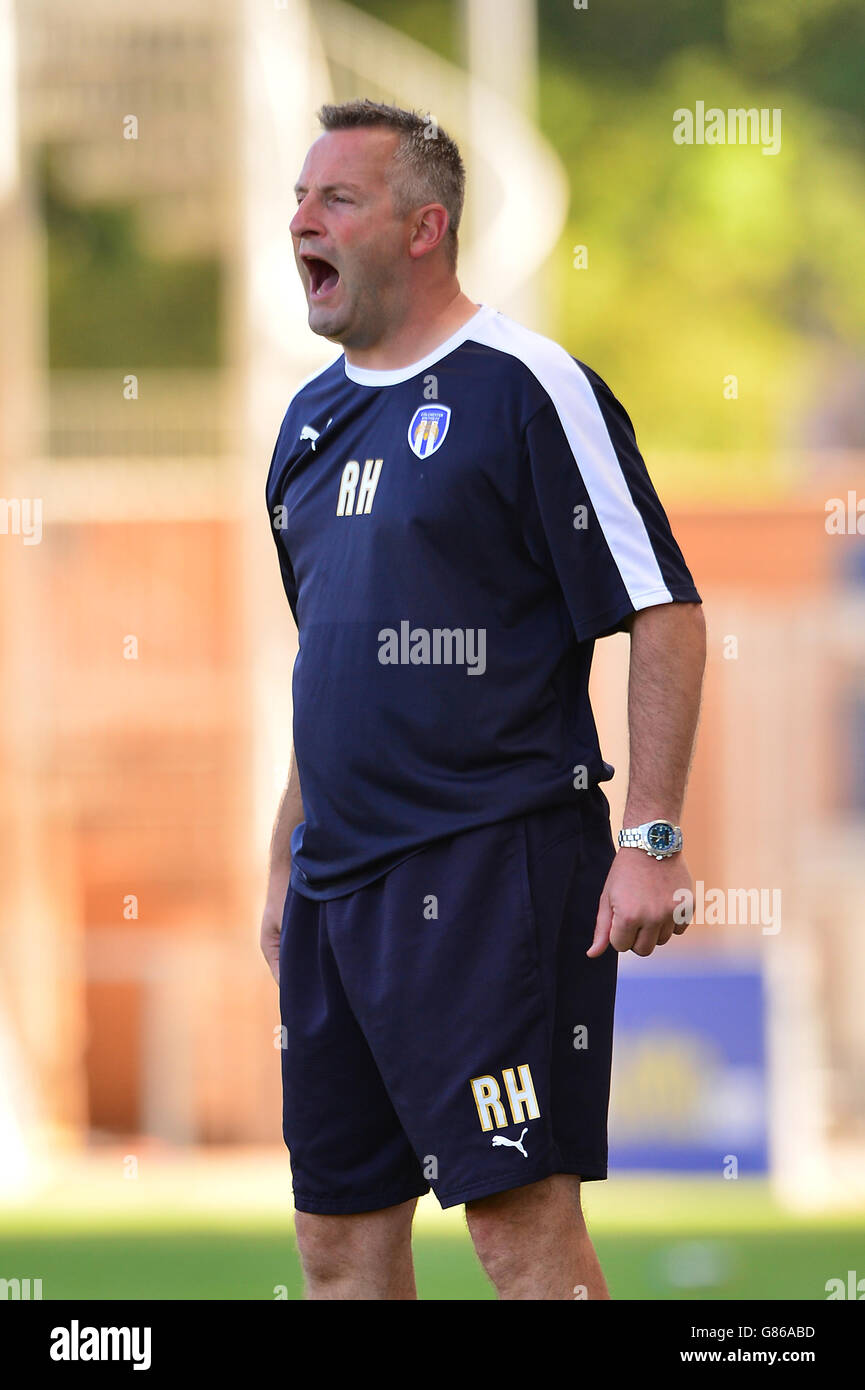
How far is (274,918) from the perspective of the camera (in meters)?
2.95

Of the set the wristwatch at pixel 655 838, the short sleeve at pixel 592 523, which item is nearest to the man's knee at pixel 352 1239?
the wristwatch at pixel 655 838

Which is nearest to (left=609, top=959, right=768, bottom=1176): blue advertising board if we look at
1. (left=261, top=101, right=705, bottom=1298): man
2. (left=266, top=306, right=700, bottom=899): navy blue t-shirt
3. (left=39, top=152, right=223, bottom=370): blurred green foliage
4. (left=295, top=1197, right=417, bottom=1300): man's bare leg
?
(left=295, top=1197, right=417, bottom=1300): man's bare leg

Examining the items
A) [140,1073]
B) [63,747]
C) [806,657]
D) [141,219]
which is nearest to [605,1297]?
[806,657]

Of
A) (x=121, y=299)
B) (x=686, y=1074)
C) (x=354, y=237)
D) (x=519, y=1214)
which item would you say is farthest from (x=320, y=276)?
(x=121, y=299)

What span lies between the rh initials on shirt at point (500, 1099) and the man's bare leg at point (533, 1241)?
0.09 meters

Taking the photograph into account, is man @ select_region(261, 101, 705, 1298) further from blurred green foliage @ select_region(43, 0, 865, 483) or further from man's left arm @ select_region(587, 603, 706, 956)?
blurred green foliage @ select_region(43, 0, 865, 483)

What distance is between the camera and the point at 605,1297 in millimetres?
2484

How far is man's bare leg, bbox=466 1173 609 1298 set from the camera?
2430mm

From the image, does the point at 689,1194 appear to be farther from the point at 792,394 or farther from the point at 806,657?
the point at 792,394

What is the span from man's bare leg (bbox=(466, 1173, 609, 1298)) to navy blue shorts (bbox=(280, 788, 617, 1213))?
0.04 metres

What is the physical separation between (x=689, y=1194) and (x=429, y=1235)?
3.74 feet

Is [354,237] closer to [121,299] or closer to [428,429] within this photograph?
[428,429]

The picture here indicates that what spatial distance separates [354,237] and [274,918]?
1.03m

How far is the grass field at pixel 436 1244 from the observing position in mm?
6016
